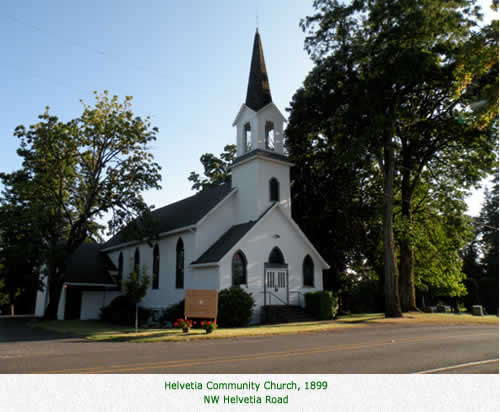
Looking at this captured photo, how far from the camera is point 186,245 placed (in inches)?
1036

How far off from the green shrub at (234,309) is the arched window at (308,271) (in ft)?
21.4

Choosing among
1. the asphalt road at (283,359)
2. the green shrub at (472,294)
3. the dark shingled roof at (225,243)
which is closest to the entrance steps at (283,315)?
the dark shingled roof at (225,243)

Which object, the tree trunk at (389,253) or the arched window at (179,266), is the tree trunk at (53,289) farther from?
the tree trunk at (389,253)

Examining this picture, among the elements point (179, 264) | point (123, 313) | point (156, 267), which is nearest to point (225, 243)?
point (179, 264)

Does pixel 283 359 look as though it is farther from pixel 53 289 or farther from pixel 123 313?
pixel 53 289

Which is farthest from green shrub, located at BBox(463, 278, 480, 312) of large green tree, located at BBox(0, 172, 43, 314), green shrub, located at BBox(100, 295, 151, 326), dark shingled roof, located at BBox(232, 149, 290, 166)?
large green tree, located at BBox(0, 172, 43, 314)

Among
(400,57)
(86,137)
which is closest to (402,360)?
(400,57)

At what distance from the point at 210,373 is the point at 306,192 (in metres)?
25.8

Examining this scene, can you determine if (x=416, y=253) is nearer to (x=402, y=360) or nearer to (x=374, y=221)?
(x=374, y=221)

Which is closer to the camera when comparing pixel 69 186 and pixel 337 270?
pixel 69 186

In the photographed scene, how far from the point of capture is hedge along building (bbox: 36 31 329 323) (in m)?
24.0

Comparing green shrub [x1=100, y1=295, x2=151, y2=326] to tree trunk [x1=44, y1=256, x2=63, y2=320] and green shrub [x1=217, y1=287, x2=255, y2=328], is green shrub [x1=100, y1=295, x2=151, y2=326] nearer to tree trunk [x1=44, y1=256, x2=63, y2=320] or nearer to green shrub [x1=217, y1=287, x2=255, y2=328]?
tree trunk [x1=44, y1=256, x2=63, y2=320]

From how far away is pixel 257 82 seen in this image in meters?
29.1

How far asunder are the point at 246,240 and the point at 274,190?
4821 mm
